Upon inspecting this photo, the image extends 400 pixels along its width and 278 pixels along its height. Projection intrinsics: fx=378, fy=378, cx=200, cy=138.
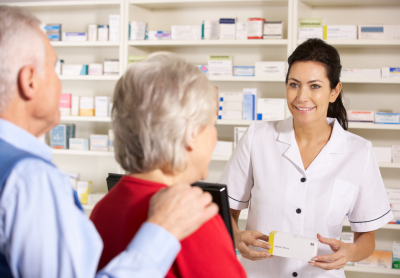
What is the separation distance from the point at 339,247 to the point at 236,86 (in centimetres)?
226

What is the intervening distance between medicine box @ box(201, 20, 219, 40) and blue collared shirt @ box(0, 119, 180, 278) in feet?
8.82

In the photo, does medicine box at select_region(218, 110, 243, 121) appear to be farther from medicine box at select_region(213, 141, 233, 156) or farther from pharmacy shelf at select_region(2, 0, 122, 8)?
pharmacy shelf at select_region(2, 0, 122, 8)

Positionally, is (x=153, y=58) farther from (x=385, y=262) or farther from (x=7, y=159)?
(x=385, y=262)

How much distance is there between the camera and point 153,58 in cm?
76

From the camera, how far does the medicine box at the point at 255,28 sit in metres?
3.00

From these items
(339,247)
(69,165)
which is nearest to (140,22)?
(69,165)

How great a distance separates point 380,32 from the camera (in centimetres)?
285

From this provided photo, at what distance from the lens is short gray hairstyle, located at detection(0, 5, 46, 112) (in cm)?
64

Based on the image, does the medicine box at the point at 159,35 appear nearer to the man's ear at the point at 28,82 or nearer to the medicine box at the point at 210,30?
the medicine box at the point at 210,30

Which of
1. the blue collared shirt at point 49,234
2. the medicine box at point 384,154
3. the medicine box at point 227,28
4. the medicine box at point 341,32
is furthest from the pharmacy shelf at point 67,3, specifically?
the blue collared shirt at point 49,234

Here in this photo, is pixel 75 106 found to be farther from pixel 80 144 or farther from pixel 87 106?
pixel 80 144

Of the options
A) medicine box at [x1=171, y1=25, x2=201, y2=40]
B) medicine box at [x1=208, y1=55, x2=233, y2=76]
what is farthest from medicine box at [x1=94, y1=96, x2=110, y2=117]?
medicine box at [x1=208, y1=55, x2=233, y2=76]

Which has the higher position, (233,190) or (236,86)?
(236,86)

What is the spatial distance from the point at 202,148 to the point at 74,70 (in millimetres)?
2970
